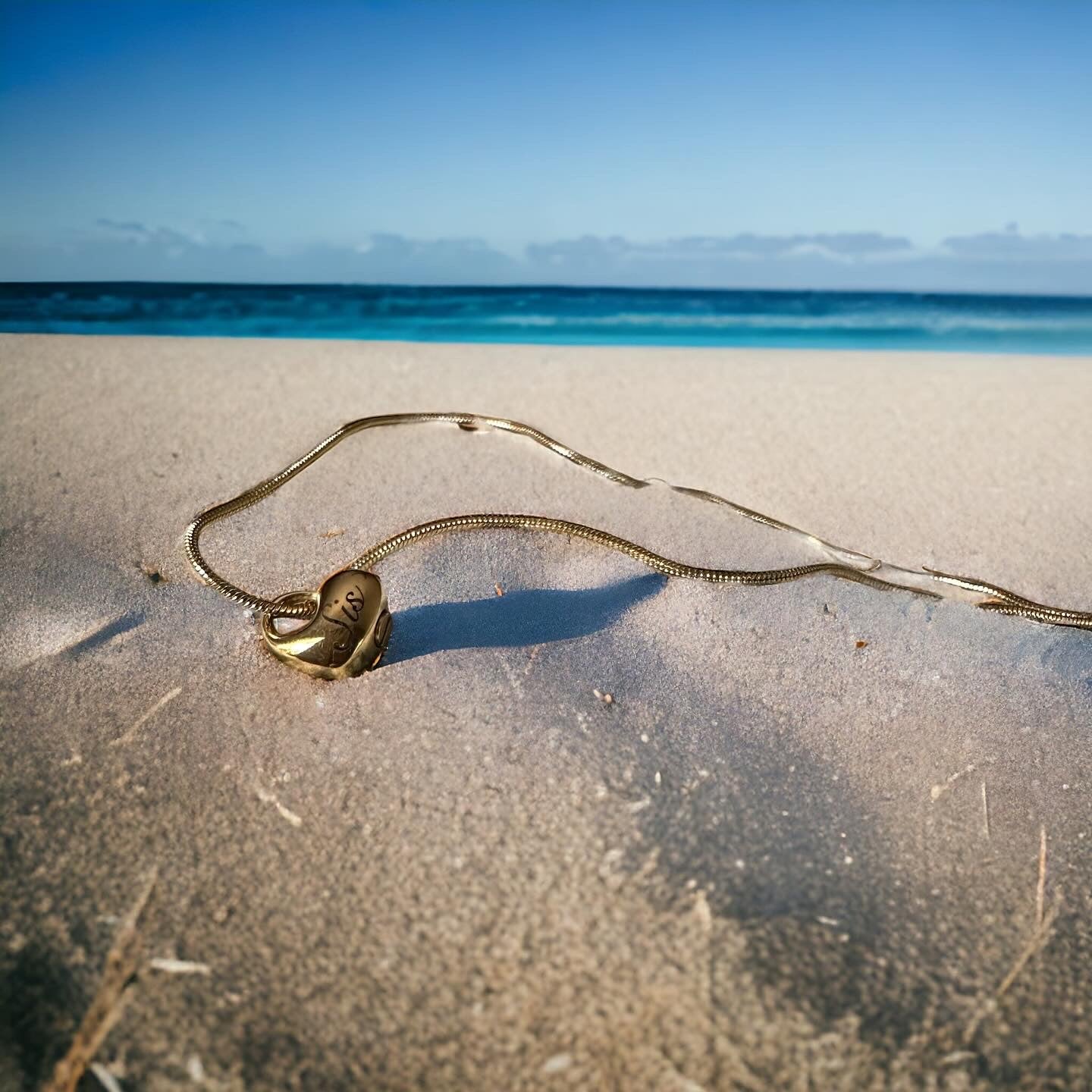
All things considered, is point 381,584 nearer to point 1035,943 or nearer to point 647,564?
point 647,564

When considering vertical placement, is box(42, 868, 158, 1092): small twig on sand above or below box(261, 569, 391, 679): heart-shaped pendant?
below

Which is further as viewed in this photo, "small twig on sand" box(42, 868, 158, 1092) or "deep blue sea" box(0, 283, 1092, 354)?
"deep blue sea" box(0, 283, 1092, 354)

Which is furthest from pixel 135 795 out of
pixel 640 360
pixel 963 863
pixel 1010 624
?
pixel 640 360

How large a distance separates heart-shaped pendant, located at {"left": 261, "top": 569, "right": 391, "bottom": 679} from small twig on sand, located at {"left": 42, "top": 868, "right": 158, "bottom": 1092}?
299 mm

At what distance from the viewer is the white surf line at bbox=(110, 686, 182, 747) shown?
0.86 meters

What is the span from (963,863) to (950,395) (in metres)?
1.98

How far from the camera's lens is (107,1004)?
0.62 meters

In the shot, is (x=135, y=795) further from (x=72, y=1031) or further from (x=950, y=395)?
(x=950, y=395)

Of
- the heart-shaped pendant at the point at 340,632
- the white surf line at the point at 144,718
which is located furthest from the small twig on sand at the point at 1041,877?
the white surf line at the point at 144,718


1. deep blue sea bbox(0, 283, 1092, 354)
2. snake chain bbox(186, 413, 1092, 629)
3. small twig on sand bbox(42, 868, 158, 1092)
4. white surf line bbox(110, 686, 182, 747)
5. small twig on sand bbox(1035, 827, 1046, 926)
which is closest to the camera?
small twig on sand bbox(42, 868, 158, 1092)

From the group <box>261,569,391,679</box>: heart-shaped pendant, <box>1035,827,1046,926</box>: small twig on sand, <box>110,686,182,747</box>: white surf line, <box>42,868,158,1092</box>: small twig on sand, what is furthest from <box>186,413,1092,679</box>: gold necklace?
<box>1035,827,1046,926</box>: small twig on sand

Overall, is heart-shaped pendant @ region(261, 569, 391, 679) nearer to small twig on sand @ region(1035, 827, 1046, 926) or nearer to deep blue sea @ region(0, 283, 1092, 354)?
small twig on sand @ region(1035, 827, 1046, 926)

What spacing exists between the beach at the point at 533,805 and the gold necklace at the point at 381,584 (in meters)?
0.03

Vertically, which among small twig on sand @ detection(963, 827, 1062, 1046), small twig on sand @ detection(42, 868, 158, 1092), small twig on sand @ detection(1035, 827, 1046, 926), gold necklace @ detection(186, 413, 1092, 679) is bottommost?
small twig on sand @ detection(963, 827, 1062, 1046)
